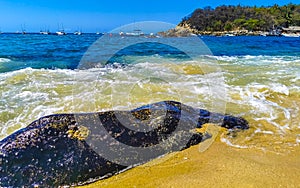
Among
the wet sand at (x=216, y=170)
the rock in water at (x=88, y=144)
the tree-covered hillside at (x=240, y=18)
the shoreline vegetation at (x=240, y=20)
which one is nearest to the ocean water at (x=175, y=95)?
the wet sand at (x=216, y=170)

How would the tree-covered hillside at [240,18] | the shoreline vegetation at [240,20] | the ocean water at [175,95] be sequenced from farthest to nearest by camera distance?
the tree-covered hillside at [240,18]
the shoreline vegetation at [240,20]
the ocean water at [175,95]

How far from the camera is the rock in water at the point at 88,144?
114 inches

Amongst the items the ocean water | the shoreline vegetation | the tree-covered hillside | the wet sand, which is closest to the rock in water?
the wet sand

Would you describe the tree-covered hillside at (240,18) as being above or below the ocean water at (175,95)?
above

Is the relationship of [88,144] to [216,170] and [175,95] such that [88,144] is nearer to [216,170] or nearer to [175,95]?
[216,170]

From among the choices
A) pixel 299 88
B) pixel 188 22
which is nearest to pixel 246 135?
pixel 299 88

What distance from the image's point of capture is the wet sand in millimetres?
2820

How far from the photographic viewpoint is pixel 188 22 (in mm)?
92625

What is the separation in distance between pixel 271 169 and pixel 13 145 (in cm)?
325

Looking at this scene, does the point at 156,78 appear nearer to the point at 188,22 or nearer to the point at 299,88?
the point at 299,88

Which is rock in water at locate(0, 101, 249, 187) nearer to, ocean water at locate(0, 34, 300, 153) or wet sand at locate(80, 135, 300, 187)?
wet sand at locate(80, 135, 300, 187)

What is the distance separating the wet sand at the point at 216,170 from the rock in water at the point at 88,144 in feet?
0.58

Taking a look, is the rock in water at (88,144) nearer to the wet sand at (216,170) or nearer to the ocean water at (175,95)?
the wet sand at (216,170)

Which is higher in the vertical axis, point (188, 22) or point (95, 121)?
point (188, 22)
